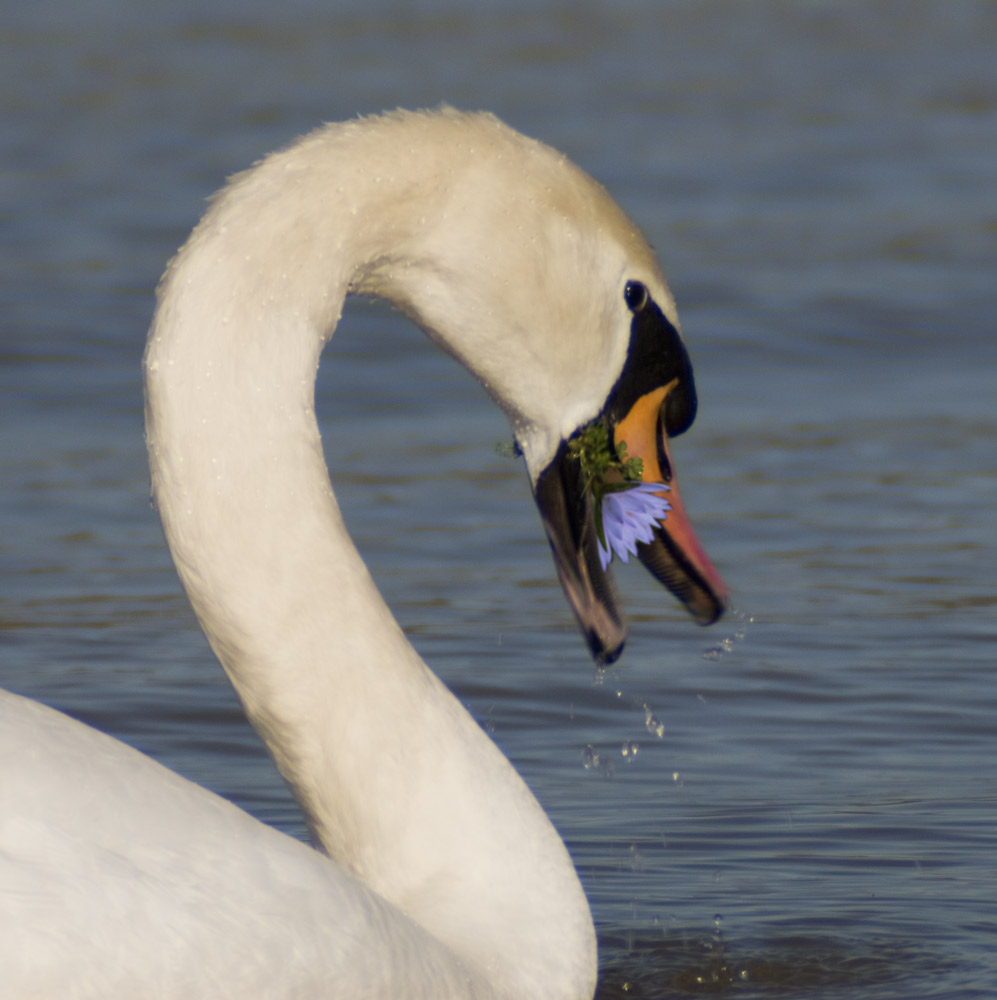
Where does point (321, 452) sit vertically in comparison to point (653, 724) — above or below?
above

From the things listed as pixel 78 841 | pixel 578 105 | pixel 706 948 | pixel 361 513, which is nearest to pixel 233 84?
pixel 578 105

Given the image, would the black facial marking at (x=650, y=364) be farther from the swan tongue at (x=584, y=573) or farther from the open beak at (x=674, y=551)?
the swan tongue at (x=584, y=573)

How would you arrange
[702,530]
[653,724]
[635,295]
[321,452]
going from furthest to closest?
[702,530], [653,724], [635,295], [321,452]

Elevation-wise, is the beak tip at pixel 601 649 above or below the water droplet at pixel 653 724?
above

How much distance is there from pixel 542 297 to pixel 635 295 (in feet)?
0.45

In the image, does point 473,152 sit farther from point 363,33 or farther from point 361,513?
point 363,33

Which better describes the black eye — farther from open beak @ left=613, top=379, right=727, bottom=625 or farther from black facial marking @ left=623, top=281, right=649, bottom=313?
open beak @ left=613, top=379, right=727, bottom=625

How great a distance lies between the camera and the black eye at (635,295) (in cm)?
314

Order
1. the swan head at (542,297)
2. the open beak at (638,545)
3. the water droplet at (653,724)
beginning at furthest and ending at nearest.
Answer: the water droplet at (653,724) < the open beak at (638,545) < the swan head at (542,297)

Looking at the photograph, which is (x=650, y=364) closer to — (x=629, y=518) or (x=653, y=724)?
(x=629, y=518)

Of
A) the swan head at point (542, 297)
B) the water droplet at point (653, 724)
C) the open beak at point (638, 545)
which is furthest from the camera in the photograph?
the water droplet at point (653, 724)

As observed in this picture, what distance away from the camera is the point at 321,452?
9.96ft

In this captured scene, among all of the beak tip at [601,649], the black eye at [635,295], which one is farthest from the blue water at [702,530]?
the black eye at [635,295]

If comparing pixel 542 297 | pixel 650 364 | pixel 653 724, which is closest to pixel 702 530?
pixel 653 724
